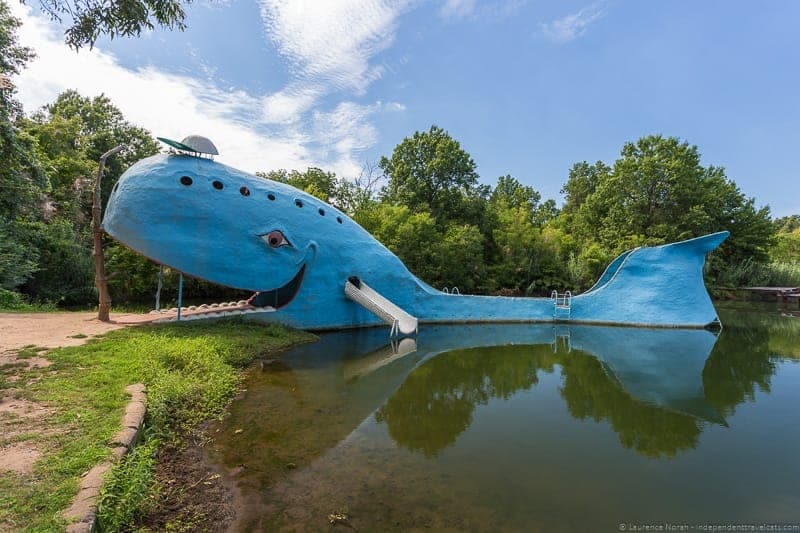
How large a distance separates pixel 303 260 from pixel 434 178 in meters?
17.7

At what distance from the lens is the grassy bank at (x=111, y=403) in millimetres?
2914

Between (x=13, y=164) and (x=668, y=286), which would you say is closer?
(x=13, y=164)

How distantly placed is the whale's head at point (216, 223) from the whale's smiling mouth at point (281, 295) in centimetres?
5

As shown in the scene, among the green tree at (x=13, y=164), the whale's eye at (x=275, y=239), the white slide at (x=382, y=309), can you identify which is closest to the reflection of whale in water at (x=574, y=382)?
the white slide at (x=382, y=309)

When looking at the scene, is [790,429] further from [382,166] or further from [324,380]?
[382,166]

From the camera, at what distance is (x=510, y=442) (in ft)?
17.3

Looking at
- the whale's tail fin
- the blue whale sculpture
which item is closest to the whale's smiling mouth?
the blue whale sculpture

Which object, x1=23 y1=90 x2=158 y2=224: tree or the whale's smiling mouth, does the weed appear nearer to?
the whale's smiling mouth

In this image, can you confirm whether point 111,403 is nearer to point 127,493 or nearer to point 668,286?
point 127,493

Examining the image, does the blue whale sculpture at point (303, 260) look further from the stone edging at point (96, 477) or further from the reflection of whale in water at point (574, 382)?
the stone edging at point (96, 477)

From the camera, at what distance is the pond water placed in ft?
12.2

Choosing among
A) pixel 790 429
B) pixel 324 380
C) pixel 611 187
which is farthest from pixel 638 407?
pixel 611 187

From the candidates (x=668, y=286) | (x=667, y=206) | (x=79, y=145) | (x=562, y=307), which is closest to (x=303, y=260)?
(x=562, y=307)

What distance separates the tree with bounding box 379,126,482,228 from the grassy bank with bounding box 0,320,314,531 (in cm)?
1967
